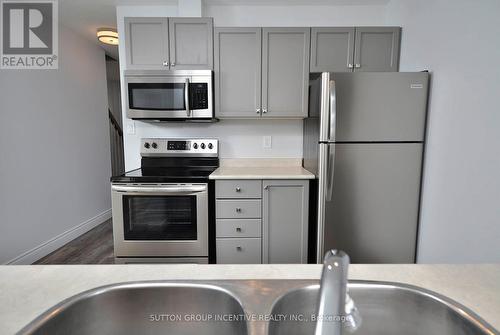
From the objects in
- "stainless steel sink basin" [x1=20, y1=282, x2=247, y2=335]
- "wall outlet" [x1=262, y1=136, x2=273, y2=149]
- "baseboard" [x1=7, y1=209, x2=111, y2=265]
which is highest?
"wall outlet" [x1=262, y1=136, x2=273, y2=149]

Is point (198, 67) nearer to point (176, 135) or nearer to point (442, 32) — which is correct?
point (176, 135)

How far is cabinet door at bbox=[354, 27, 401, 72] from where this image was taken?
2215 mm

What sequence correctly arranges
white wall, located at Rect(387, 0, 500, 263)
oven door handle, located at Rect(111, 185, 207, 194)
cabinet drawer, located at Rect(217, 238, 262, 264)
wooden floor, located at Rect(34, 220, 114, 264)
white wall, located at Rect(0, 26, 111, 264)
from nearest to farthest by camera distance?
white wall, located at Rect(387, 0, 500, 263) → oven door handle, located at Rect(111, 185, 207, 194) → cabinet drawer, located at Rect(217, 238, 262, 264) → white wall, located at Rect(0, 26, 111, 264) → wooden floor, located at Rect(34, 220, 114, 264)

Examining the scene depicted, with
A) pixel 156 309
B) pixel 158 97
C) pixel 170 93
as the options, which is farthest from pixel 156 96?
pixel 156 309

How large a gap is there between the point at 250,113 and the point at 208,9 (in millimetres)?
1136

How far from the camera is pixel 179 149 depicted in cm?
254

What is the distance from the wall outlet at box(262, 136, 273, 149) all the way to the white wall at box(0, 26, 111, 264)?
2.25 m

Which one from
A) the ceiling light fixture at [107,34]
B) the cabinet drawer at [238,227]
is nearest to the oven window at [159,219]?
the cabinet drawer at [238,227]

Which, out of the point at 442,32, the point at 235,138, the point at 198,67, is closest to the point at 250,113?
the point at 235,138

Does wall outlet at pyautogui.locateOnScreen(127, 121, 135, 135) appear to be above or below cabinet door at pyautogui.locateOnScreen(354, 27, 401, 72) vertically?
below

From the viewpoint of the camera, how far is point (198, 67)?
7.43 feet

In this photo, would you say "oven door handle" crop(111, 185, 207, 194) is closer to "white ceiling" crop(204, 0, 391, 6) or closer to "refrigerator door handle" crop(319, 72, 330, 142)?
"refrigerator door handle" crop(319, 72, 330, 142)

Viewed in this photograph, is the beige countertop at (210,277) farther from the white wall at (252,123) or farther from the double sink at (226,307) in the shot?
the white wall at (252,123)

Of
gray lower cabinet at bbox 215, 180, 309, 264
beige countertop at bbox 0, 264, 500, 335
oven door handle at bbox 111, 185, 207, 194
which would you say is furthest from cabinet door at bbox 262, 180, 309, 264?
beige countertop at bbox 0, 264, 500, 335
